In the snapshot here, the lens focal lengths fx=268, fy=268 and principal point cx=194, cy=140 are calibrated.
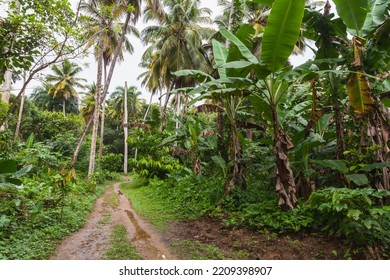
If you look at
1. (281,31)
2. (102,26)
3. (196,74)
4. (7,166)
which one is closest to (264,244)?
(281,31)

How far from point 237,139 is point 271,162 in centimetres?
91

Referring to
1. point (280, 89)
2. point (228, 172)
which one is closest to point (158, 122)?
point (228, 172)

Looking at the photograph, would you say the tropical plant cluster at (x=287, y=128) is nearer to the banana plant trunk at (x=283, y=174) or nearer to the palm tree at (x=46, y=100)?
the banana plant trunk at (x=283, y=174)

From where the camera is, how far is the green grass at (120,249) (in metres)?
4.00

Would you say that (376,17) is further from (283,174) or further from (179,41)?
(179,41)

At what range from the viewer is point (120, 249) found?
4309 millimetres

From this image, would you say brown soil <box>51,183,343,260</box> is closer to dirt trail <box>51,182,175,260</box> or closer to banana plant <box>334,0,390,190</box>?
dirt trail <box>51,182,175,260</box>

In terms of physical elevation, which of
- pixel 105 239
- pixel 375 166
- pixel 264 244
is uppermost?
pixel 375 166

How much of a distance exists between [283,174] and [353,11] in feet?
9.47

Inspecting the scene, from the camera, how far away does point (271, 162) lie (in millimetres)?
5980

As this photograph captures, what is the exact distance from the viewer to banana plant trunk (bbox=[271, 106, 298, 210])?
472 cm

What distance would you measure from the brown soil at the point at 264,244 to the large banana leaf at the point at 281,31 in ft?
9.09

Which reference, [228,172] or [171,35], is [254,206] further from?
[171,35]

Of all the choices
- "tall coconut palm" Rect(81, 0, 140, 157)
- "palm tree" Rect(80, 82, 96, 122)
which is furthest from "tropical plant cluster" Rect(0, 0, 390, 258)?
"palm tree" Rect(80, 82, 96, 122)
